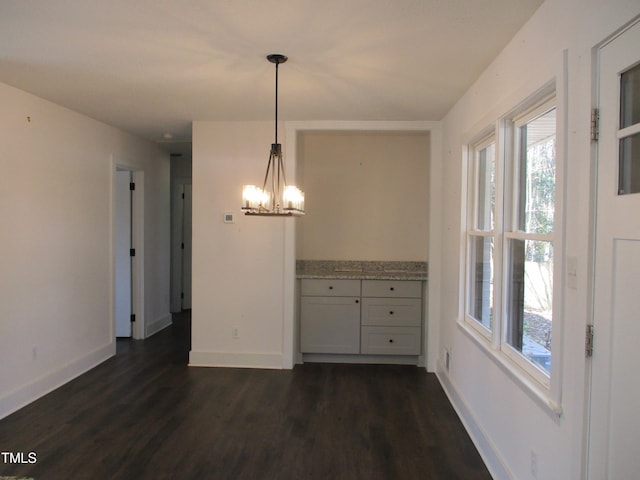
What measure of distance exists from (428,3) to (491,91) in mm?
921

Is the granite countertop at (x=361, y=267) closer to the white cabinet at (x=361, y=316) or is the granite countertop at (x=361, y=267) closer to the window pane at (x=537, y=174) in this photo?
the white cabinet at (x=361, y=316)

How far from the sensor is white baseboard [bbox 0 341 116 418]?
3232 millimetres

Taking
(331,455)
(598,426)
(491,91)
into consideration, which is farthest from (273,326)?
(598,426)

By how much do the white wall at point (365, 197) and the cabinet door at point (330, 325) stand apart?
2.11 ft

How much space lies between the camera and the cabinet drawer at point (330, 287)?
14.8ft

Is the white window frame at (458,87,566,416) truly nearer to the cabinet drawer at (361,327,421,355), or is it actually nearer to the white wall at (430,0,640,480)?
the white wall at (430,0,640,480)

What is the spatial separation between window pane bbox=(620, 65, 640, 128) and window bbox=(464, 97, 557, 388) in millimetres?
491

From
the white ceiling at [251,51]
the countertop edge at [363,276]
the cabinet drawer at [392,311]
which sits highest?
the white ceiling at [251,51]

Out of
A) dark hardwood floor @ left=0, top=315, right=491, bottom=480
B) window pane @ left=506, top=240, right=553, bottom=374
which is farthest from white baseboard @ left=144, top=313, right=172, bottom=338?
window pane @ left=506, top=240, right=553, bottom=374

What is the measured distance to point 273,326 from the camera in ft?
14.4

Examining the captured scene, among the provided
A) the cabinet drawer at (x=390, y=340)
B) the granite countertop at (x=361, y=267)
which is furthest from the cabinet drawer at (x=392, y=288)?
the cabinet drawer at (x=390, y=340)

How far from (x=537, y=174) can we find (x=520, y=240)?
1.23 feet

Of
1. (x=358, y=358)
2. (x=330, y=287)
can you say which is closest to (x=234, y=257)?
(x=330, y=287)

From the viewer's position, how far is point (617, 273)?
1.41m
